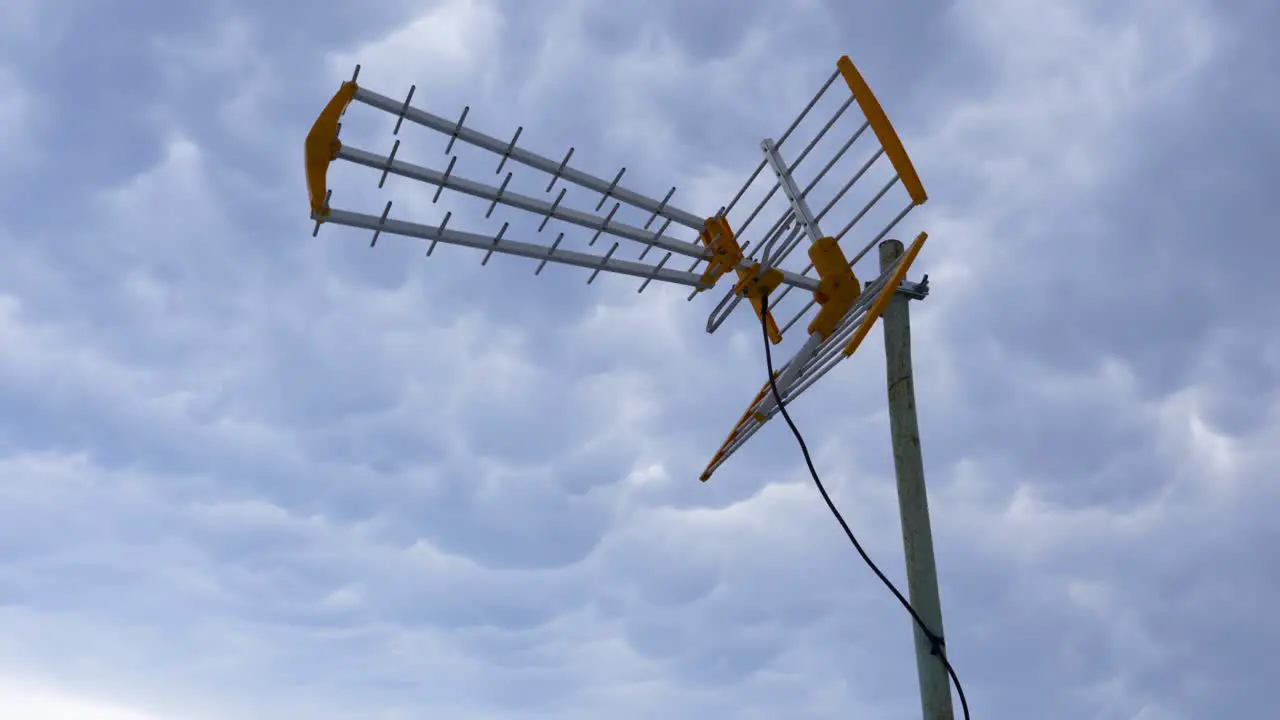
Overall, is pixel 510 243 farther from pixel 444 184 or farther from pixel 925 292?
pixel 925 292

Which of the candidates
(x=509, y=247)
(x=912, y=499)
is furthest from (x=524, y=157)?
(x=912, y=499)

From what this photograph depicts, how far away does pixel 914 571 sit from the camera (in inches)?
285

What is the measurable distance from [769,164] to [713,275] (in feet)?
3.80

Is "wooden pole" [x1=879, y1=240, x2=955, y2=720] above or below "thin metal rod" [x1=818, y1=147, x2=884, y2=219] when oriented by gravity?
below

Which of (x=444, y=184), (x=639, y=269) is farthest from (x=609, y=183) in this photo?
(x=444, y=184)

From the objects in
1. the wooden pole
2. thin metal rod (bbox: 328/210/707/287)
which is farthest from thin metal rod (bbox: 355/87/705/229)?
the wooden pole

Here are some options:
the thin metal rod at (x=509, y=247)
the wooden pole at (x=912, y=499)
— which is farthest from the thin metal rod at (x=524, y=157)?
the wooden pole at (x=912, y=499)

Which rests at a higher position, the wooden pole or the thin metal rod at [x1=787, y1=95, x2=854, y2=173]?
the thin metal rod at [x1=787, y1=95, x2=854, y2=173]

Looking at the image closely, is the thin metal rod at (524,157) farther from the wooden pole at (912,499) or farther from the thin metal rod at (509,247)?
the wooden pole at (912,499)

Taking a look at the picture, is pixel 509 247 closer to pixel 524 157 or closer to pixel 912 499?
pixel 524 157

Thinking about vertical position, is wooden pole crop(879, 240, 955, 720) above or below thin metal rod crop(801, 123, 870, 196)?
below

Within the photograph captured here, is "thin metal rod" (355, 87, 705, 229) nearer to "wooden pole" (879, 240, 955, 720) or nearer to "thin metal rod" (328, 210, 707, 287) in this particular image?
"thin metal rod" (328, 210, 707, 287)

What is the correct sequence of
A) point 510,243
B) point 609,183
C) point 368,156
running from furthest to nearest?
point 609,183 → point 510,243 → point 368,156

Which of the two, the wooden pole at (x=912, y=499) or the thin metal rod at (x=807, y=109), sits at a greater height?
the thin metal rod at (x=807, y=109)
